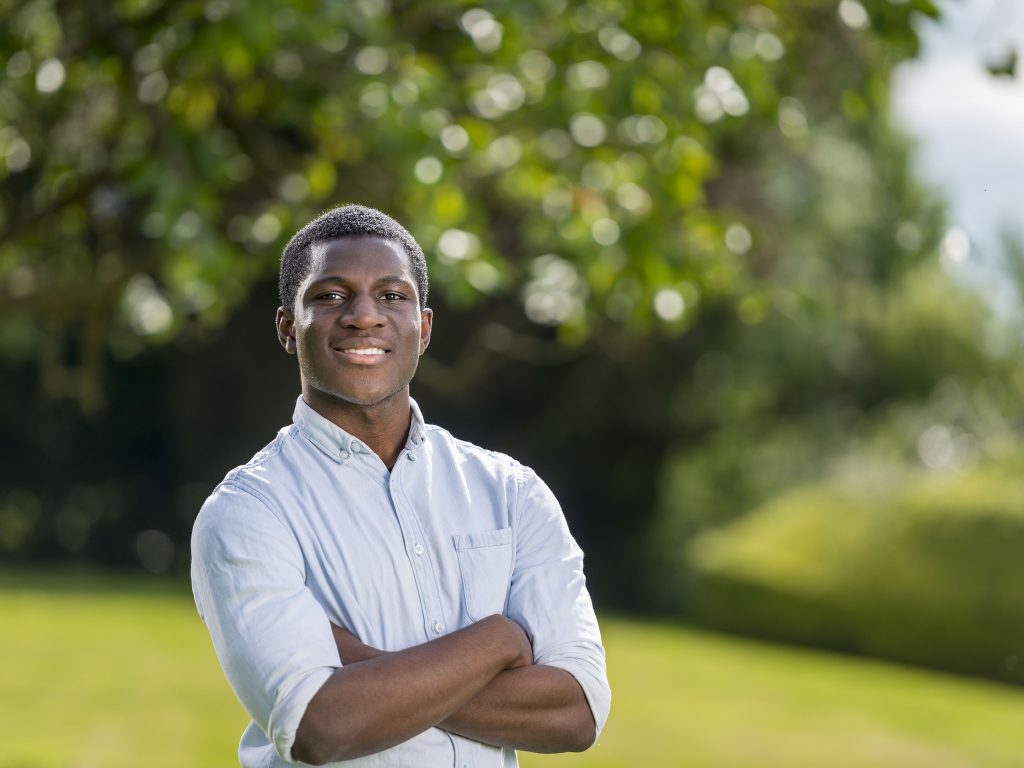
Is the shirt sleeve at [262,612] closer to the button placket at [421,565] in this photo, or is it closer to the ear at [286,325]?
the button placket at [421,565]

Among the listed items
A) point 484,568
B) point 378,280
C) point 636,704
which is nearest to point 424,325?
point 378,280

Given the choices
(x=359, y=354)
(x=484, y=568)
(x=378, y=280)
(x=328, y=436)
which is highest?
(x=378, y=280)

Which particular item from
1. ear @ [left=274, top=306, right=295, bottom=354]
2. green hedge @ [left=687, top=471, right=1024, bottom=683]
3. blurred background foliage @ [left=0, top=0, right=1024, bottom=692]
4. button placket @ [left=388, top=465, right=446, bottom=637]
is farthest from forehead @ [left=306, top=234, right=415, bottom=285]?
green hedge @ [left=687, top=471, right=1024, bottom=683]

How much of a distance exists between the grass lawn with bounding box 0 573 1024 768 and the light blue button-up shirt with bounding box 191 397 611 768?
7430mm

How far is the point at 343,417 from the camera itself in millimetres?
2746

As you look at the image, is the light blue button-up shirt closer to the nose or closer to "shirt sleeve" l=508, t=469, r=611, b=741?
"shirt sleeve" l=508, t=469, r=611, b=741

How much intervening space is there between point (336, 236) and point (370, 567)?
62cm

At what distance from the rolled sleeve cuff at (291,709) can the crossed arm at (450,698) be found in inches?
0.4

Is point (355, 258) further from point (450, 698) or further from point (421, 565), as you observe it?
point (450, 698)

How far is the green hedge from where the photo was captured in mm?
18281

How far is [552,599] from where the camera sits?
111 inches

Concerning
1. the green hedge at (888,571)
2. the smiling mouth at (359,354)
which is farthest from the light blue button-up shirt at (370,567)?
the green hedge at (888,571)

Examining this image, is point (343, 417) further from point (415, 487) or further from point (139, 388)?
point (139, 388)

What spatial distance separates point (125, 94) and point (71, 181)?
0.74 m
